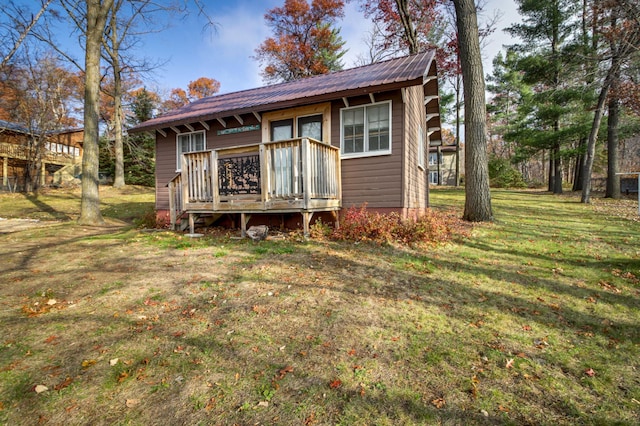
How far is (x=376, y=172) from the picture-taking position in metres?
7.80

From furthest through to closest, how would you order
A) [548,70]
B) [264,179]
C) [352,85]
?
[548,70] < [352,85] < [264,179]

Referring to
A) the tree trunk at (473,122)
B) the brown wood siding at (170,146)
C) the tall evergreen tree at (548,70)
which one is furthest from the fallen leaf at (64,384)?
the tall evergreen tree at (548,70)

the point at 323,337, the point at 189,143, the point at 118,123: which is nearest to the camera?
the point at 323,337

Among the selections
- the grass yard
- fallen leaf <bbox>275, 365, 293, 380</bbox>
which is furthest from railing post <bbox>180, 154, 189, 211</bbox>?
fallen leaf <bbox>275, 365, 293, 380</bbox>

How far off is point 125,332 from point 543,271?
5685mm

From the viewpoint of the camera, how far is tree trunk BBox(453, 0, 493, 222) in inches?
342

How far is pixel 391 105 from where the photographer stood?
7.68 m

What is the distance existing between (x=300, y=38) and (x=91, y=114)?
2279 cm

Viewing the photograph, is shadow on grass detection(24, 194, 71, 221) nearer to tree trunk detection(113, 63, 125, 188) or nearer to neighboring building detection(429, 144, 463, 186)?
tree trunk detection(113, 63, 125, 188)

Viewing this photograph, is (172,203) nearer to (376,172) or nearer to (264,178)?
(264,178)

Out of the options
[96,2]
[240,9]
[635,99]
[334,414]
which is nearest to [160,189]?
[96,2]

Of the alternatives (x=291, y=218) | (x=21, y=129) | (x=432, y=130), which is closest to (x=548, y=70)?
(x=432, y=130)

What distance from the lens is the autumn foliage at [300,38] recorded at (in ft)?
90.4

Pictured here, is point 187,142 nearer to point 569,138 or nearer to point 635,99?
point 635,99
